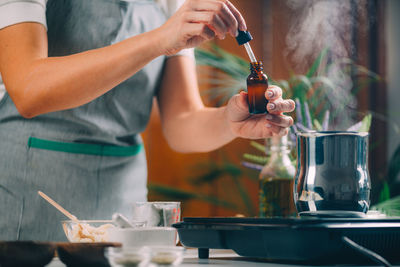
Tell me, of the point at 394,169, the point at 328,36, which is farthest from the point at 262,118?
the point at 328,36

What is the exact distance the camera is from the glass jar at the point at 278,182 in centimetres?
141

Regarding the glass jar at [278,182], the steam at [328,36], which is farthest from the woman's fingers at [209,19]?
the steam at [328,36]

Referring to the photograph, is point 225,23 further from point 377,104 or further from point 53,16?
point 377,104

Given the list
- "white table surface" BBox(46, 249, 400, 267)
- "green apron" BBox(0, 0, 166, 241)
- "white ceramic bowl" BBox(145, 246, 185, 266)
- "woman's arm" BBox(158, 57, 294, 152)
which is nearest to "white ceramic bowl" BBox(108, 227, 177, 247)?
"white table surface" BBox(46, 249, 400, 267)

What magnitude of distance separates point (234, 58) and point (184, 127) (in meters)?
1.15

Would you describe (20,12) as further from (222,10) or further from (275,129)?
(275,129)

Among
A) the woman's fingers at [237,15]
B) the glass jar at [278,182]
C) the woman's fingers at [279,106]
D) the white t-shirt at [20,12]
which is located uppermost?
the white t-shirt at [20,12]

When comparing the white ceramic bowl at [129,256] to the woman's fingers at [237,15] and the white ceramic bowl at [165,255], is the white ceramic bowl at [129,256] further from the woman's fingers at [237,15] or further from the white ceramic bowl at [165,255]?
the woman's fingers at [237,15]

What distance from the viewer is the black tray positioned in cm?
77

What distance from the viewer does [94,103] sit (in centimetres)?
154

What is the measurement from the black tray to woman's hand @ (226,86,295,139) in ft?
1.26

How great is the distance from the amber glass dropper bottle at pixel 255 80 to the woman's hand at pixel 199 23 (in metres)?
0.02

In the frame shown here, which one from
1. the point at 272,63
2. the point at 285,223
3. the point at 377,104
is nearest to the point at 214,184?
the point at 272,63

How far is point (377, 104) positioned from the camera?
10.6 feet
